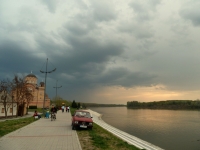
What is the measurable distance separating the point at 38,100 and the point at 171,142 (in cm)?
7091

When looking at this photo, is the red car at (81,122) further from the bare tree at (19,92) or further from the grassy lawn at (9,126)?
the bare tree at (19,92)

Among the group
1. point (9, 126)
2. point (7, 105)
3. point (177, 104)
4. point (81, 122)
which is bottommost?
point (177, 104)

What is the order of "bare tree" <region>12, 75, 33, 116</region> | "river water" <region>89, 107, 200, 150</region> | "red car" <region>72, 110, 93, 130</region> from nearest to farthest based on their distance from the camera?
"red car" <region>72, 110, 93, 130</region> → "river water" <region>89, 107, 200, 150</region> → "bare tree" <region>12, 75, 33, 116</region>

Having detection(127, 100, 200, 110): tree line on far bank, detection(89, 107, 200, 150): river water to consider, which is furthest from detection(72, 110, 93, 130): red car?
detection(127, 100, 200, 110): tree line on far bank

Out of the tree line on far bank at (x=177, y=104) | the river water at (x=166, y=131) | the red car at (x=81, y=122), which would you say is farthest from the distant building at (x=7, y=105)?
the tree line on far bank at (x=177, y=104)

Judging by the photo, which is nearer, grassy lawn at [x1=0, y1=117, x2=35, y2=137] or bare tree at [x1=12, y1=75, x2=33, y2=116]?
grassy lawn at [x1=0, y1=117, x2=35, y2=137]

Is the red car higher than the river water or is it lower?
higher

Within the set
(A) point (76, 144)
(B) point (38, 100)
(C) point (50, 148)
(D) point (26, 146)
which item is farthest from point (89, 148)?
(B) point (38, 100)

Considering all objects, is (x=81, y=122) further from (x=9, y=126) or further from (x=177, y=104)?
(x=177, y=104)

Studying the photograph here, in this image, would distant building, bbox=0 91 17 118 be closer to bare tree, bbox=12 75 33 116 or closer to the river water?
bare tree, bbox=12 75 33 116

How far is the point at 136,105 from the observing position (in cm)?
16625

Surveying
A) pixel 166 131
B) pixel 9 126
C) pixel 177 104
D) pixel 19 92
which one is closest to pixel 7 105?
pixel 19 92

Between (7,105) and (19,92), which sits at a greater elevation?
(19,92)

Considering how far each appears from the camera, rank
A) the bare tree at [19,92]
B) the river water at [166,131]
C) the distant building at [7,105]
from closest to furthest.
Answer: the river water at [166,131], the distant building at [7,105], the bare tree at [19,92]
